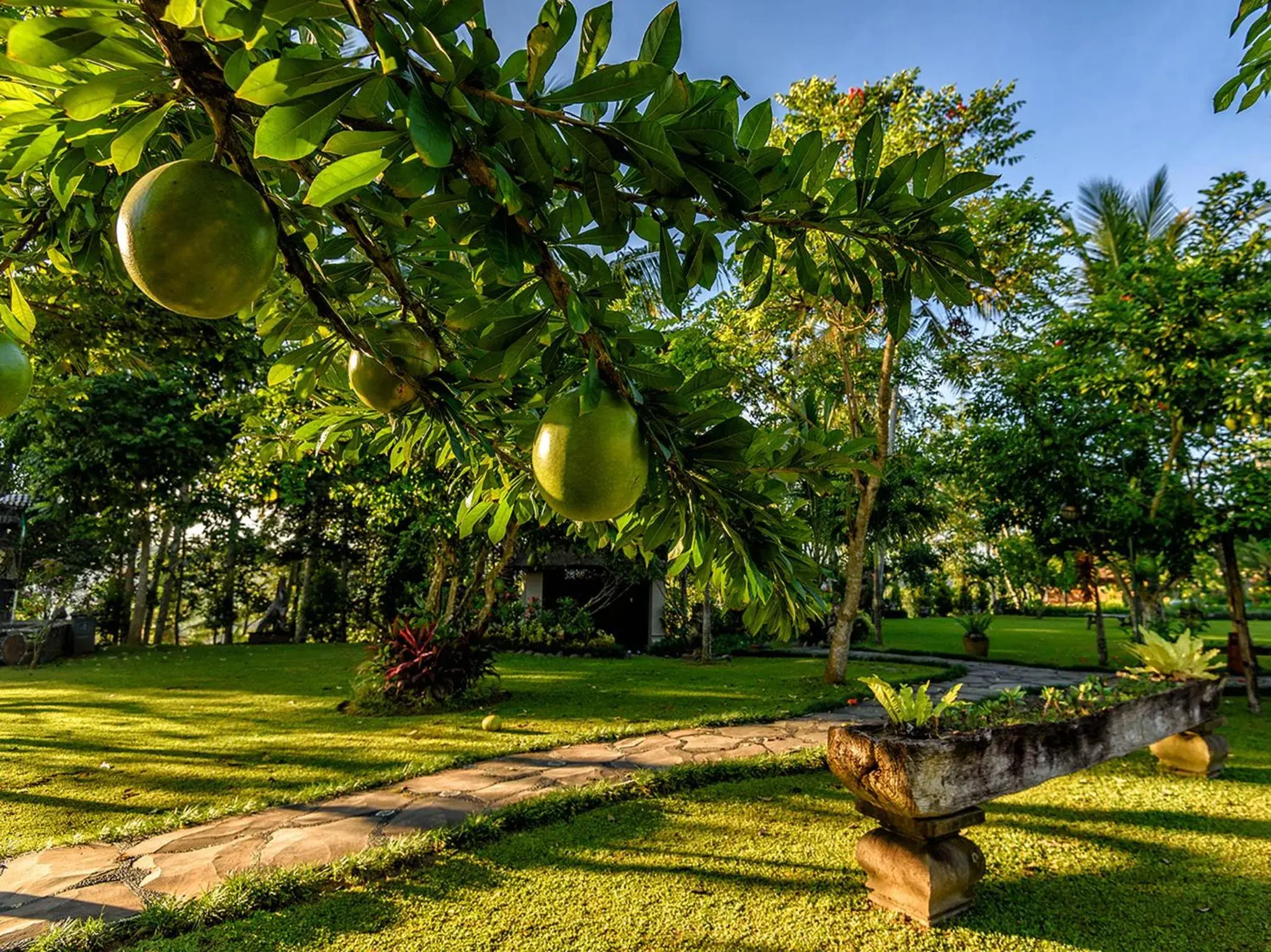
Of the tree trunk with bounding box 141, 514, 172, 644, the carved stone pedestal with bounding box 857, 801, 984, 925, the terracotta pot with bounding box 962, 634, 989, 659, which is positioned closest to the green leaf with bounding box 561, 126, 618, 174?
the carved stone pedestal with bounding box 857, 801, 984, 925

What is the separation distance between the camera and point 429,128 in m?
0.65

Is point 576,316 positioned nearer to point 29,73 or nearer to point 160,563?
point 29,73

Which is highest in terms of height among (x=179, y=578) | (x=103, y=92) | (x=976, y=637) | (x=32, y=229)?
(x=32, y=229)

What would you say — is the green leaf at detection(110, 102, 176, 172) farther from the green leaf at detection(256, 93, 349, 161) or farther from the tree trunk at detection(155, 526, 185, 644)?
the tree trunk at detection(155, 526, 185, 644)

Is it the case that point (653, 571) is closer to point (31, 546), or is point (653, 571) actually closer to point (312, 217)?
point (312, 217)

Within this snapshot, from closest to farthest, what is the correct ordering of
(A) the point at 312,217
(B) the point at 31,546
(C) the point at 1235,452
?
(A) the point at 312,217
(C) the point at 1235,452
(B) the point at 31,546

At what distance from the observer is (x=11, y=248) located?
1.26 m

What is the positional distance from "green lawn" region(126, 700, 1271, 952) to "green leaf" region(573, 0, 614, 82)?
3085 millimetres

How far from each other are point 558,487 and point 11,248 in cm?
119

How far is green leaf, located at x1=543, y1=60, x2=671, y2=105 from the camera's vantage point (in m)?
0.71

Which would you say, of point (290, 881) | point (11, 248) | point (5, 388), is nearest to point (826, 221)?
point (5, 388)

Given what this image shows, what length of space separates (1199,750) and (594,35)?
22.7 ft

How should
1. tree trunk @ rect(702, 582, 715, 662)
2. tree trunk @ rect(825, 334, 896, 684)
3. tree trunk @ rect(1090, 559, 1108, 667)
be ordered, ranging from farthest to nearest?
tree trunk @ rect(702, 582, 715, 662) → tree trunk @ rect(1090, 559, 1108, 667) → tree trunk @ rect(825, 334, 896, 684)

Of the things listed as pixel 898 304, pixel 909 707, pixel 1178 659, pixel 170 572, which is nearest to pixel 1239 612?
pixel 1178 659
